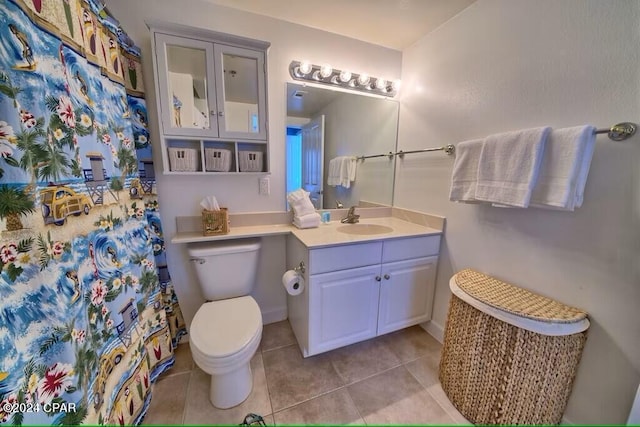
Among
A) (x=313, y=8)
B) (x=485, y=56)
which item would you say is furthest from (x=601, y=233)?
(x=313, y=8)

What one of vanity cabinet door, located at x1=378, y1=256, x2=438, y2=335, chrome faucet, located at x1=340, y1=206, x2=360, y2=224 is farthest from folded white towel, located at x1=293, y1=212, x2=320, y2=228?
vanity cabinet door, located at x1=378, y1=256, x2=438, y2=335

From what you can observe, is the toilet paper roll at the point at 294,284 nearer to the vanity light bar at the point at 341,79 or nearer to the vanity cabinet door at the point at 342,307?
the vanity cabinet door at the point at 342,307

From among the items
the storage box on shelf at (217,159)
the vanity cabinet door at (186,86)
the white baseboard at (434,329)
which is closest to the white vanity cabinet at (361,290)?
the white baseboard at (434,329)

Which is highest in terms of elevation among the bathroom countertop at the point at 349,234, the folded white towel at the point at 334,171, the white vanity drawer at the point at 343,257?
the folded white towel at the point at 334,171

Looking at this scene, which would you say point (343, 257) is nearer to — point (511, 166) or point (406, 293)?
point (406, 293)

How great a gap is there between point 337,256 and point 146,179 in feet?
4.01

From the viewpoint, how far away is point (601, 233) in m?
0.92

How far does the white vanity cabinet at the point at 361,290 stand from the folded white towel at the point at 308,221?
14 centimetres

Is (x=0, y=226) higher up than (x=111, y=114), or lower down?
lower down

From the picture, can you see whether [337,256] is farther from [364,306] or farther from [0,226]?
[0,226]

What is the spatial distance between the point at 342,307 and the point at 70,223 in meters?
1.30

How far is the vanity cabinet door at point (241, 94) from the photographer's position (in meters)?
1.33

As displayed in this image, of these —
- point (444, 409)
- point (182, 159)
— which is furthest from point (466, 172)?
point (182, 159)

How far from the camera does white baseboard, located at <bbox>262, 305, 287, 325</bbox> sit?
6.02ft
